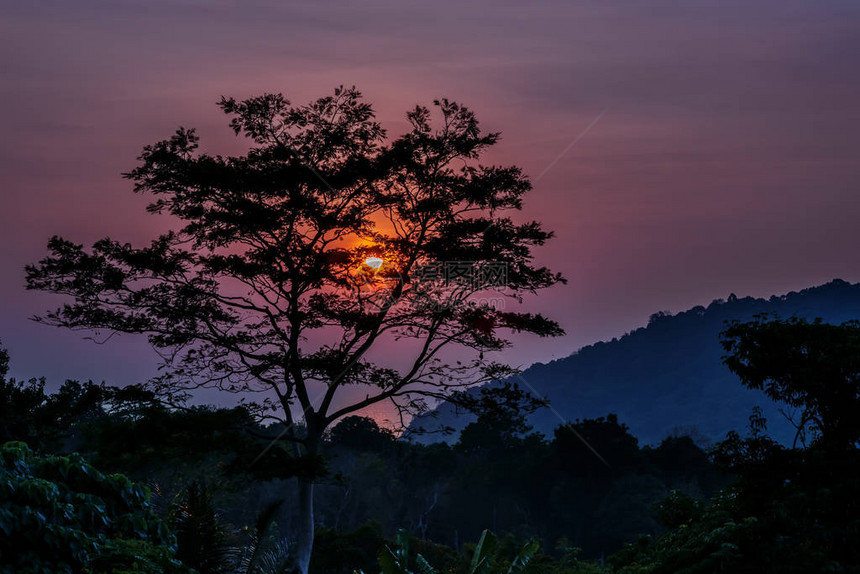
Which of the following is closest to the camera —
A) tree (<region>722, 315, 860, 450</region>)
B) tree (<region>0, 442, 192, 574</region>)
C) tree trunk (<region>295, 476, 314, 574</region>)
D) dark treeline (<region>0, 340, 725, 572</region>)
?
tree (<region>0, 442, 192, 574</region>)

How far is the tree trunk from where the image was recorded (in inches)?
940

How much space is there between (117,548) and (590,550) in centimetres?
5814

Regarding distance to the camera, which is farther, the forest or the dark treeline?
the dark treeline

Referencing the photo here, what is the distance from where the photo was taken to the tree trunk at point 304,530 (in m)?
23.9

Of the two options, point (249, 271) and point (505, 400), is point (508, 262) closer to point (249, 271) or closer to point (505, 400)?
point (505, 400)

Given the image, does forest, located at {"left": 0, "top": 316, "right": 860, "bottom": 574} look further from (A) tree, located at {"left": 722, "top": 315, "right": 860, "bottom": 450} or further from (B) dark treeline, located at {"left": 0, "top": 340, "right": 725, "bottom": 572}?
(B) dark treeline, located at {"left": 0, "top": 340, "right": 725, "bottom": 572}

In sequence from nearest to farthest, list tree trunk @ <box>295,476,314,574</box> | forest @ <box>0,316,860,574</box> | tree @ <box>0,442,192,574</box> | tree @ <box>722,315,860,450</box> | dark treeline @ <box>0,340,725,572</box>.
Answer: tree @ <box>0,442,192,574</box>, forest @ <box>0,316,860,574</box>, tree @ <box>722,315,860,450</box>, tree trunk @ <box>295,476,314,574</box>, dark treeline @ <box>0,340,725,572</box>

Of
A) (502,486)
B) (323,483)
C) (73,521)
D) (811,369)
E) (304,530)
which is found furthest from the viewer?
(502,486)

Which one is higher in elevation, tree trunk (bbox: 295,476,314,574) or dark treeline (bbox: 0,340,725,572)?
dark treeline (bbox: 0,340,725,572)

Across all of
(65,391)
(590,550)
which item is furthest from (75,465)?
(590,550)

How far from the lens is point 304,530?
2438 cm

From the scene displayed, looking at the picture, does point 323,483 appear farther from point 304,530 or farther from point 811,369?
point 811,369

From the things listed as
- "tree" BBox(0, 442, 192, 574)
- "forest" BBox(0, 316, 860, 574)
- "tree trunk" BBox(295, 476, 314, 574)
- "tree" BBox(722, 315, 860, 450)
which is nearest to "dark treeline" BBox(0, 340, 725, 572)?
"forest" BBox(0, 316, 860, 574)

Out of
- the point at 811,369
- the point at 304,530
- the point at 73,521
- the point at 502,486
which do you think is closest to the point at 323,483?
the point at 304,530
